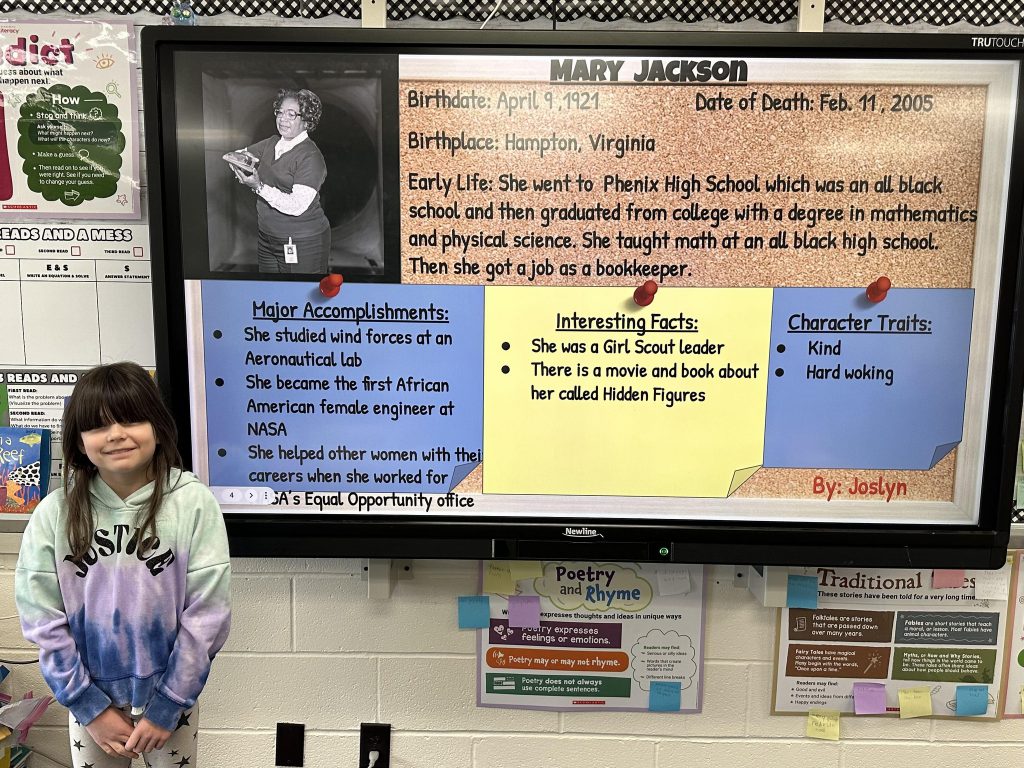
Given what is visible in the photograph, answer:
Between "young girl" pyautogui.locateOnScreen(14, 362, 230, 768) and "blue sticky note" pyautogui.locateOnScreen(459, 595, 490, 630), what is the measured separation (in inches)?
21.2

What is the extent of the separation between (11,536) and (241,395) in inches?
25.9

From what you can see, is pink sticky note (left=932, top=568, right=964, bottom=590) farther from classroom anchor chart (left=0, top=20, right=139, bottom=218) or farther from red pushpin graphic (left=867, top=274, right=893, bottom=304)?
classroom anchor chart (left=0, top=20, right=139, bottom=218)

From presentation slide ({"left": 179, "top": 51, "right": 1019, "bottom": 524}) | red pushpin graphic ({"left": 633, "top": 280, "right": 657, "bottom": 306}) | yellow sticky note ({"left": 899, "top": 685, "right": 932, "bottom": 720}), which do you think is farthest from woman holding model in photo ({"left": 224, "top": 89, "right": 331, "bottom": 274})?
yellow sticky note ({"left": 899, "top": 685, "right": 932, "bottom": 720})

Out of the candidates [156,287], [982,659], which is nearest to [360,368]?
[156,287]

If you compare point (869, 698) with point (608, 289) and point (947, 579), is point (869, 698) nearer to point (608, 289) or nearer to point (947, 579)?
point (947, 579)

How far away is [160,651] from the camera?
3.70ft

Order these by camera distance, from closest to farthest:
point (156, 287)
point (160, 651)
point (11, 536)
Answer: point (160, 651) < point (156, 287) < point (11, 536)

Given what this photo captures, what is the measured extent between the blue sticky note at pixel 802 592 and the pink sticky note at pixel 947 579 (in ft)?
0.84

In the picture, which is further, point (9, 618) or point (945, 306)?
point (9, 618)

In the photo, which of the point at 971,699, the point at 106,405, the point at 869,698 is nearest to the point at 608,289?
the point at 106,405

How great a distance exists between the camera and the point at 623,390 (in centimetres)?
133

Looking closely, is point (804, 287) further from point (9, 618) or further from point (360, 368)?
point (9, 618)

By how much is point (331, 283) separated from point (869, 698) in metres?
1.43

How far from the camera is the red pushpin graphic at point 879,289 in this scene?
4.23 feet
